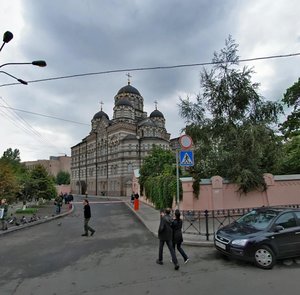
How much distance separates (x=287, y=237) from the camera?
303 inches

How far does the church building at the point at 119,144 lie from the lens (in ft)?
194

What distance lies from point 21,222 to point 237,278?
47.3 feet

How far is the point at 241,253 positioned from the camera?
7383mm

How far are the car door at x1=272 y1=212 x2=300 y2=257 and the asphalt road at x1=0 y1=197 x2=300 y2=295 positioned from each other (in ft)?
1.31

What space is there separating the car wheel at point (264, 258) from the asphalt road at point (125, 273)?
176mm

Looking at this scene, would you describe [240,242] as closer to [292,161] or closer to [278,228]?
[278,228]

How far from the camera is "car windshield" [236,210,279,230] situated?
8.10 meters

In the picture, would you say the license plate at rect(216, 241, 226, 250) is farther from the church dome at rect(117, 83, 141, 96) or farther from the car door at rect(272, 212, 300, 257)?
the church dome at rect(117, 83, 141, 96)

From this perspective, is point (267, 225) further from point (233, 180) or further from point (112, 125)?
point (112, 125)

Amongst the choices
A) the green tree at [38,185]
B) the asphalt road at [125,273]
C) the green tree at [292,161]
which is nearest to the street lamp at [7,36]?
the asphalt road at [125,273]

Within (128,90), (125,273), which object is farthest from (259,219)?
(128,90)

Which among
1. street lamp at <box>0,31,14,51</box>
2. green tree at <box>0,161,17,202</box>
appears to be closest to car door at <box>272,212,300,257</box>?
street lamp at <box>0,31,14,51</box>

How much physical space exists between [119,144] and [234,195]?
44.5 m

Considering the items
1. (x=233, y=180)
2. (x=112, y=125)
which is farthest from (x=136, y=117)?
(x=233, y=180)
